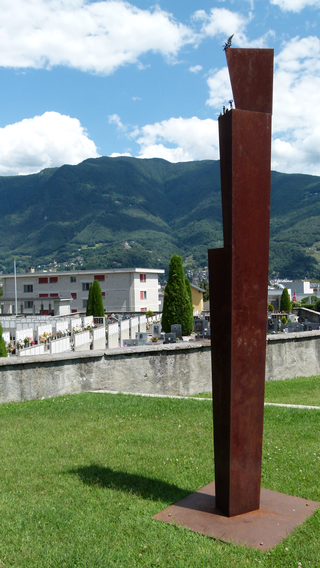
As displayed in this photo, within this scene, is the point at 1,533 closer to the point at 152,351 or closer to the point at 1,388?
the point at 1,388

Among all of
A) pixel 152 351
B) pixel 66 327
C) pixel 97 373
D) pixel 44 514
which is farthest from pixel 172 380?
pixel 66 327

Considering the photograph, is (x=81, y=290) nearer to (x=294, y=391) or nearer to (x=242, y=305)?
(x=294, y=391)

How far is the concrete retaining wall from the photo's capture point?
8297mm

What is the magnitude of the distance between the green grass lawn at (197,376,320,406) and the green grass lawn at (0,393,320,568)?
5.43ft

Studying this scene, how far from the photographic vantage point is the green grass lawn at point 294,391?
346 inches

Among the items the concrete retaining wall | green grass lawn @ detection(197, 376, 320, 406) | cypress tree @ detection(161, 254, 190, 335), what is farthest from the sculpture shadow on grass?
cypress tree @ detection(161, 254, 190, 335)

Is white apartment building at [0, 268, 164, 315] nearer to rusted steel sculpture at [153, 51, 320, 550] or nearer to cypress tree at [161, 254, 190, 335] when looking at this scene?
cypress tree at [161, 254, 190, 335]

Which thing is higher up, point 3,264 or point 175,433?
point 3,264

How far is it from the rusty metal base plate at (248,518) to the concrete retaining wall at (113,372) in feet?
16.1

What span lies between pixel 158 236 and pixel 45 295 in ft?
459

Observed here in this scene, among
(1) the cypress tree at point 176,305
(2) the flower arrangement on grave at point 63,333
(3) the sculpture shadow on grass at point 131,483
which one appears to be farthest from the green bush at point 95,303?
(3) the sculpture shadow on grass at point 131,483

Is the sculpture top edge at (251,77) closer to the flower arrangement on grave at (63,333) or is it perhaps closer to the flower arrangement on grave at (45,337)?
the flower arrangement on grave at (45,337)

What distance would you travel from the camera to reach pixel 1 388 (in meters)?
8.20

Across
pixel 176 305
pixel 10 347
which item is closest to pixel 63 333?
pixel 10 347
